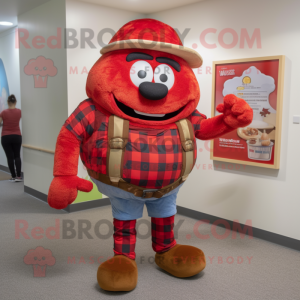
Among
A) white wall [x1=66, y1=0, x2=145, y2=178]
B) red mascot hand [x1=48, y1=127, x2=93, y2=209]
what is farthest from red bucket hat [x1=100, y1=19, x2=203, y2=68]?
white wall [x1=66, y1=0, x2=145, y2=178]

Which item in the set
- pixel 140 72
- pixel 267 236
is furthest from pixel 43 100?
pixel 267 236

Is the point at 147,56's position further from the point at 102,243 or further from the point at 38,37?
the point at 38,37

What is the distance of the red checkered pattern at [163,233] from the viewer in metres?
2.57

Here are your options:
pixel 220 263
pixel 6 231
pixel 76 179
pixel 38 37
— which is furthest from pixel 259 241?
pixel 38 37

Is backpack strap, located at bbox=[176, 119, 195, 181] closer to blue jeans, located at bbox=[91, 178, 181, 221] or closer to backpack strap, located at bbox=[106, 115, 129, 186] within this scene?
blue jeans, located at bbox=[91, 178, 181, 221]

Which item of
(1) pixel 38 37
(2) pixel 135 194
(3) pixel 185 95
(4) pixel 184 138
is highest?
(1) pixel 38 37

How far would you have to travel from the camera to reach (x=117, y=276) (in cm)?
229

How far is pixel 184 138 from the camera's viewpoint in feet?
7.37

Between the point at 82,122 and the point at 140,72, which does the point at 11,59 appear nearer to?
the point at 82,122

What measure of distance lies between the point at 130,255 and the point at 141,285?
0.78 feet

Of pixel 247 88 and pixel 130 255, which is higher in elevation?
pixel 247 88

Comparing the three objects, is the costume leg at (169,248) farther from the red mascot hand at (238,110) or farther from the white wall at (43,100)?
the white wall at (43,100)

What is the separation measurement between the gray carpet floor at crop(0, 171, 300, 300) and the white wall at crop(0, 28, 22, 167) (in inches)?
125

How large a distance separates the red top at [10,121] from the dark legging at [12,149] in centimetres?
8
